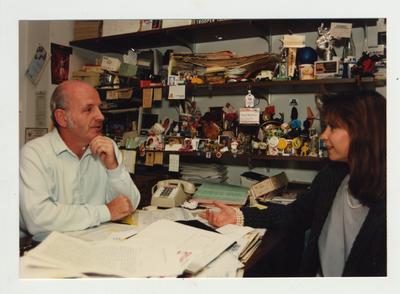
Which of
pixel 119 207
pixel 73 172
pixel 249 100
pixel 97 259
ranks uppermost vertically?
pixel 249 100

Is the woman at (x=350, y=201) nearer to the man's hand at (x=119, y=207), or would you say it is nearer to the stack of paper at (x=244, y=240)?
the stack of paper at (x=244, y=240)

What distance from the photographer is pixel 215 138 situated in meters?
1.55

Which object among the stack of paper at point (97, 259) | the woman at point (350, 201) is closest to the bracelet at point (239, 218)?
the woman at point (350, 201)

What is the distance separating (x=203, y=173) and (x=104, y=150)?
0.47 m

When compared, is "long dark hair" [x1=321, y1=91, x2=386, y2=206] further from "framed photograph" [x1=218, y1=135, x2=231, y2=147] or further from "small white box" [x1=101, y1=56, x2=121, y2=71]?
"small white box" [x1=101, y1=56, x2=121, y2=71]

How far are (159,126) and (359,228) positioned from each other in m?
0.83

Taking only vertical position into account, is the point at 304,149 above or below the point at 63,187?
→ above

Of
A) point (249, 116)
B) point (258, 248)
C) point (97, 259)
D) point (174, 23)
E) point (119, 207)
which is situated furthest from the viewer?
point (249, 116)

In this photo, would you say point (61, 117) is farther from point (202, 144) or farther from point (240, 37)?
point (240, 37)

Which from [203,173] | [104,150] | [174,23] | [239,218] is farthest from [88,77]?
[239,218]

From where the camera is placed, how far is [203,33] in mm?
1509

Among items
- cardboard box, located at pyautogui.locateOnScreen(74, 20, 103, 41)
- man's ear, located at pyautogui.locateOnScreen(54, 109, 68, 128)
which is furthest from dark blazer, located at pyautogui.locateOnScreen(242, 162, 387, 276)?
cardboard box, located at pyautogui.locateOnScreen(74, 20, 103, 41)

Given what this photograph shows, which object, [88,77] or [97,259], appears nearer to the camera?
[97,259]
